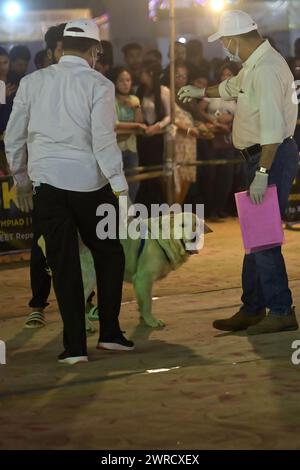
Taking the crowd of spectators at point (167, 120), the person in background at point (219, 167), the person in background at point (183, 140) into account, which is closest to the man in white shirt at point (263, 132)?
the crowd of spectators at point (167, 120)

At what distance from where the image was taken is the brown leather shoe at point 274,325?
6388mm

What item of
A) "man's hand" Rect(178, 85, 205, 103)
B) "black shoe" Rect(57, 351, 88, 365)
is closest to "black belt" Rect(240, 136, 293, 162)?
"man's hand" Rect(178, 85, 205, 103)

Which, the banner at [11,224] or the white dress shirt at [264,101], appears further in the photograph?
the banner at [11,224]

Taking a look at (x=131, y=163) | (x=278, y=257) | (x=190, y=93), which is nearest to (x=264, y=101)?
(x=190, y=93)

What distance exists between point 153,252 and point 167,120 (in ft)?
15.3

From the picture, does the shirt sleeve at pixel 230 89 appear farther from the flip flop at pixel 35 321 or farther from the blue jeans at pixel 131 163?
the blue jeans at pixel 131 163

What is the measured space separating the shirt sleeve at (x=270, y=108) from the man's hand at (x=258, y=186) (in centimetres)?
20

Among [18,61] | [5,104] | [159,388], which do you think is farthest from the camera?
[18,61]

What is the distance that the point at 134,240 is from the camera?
669 centimetres

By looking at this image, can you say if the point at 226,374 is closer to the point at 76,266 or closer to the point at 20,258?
the point at 76,266

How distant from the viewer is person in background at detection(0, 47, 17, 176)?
9820mm

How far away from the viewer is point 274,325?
251 inches

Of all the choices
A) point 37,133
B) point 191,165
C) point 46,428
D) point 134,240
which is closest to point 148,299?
point 134,240

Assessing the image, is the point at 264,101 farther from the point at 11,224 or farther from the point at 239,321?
the point at 11,224
